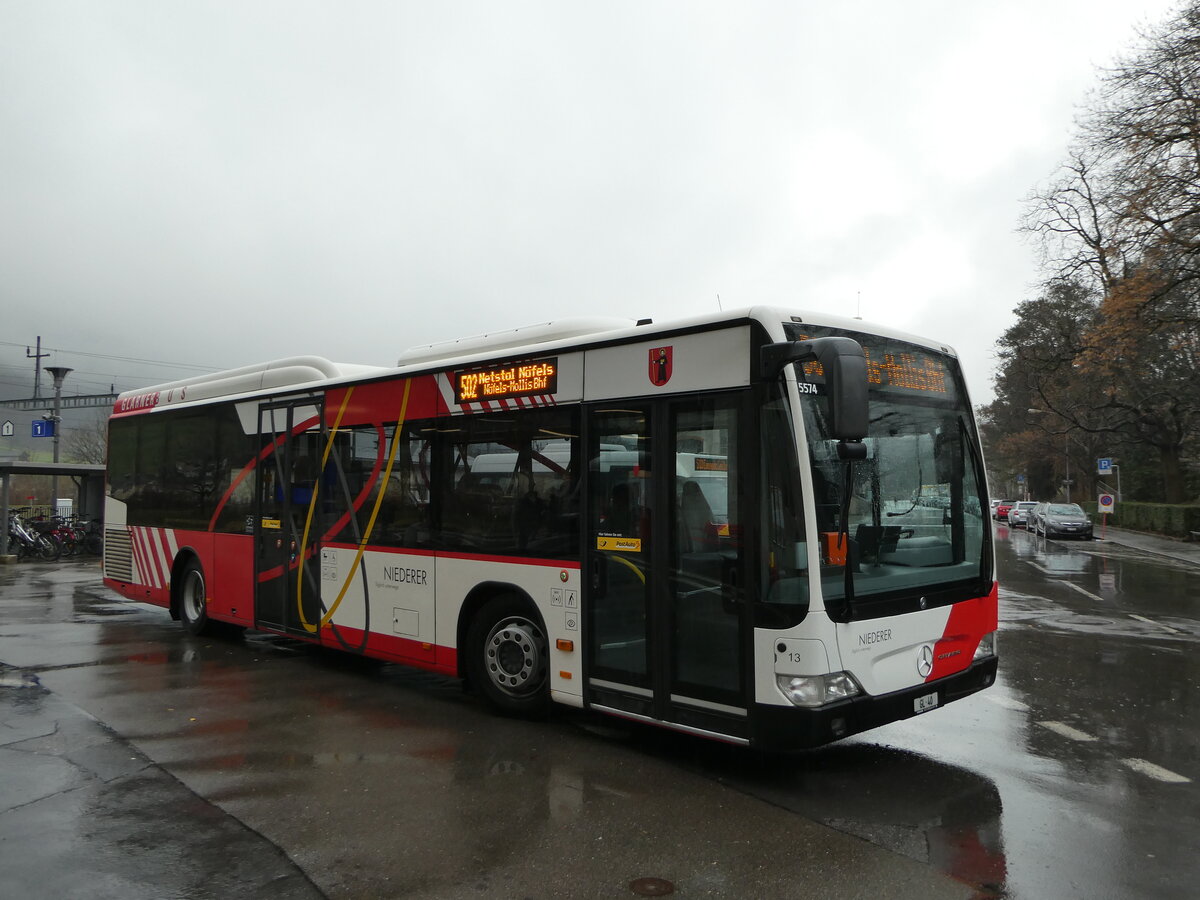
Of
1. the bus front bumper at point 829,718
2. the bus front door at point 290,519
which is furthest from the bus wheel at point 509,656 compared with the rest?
the bus front door at point 290,519

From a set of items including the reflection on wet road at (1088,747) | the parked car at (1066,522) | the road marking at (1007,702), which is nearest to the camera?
the reflection on wet road at (1088,747)

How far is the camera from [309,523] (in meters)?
8.87

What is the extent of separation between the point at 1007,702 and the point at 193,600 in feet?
30.8

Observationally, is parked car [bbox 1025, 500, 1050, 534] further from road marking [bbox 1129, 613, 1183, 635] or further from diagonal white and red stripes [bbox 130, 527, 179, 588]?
diagonal white and red stripes [bbox 130, 527, 179, 588]

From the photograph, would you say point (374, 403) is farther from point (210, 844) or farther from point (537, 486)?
point (210, 844)

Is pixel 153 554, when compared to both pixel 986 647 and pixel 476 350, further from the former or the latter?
pixel 986 647

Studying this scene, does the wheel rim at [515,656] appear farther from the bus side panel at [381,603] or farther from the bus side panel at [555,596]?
the bus side panel at [381,603]

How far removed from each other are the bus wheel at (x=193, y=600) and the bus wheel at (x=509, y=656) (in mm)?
5175

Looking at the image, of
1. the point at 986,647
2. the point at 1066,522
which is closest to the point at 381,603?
the point at 986,647

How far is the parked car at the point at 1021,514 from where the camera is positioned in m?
48.5

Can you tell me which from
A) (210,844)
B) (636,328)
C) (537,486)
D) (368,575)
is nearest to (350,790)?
(210,844)

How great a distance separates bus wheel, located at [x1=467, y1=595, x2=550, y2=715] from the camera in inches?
260

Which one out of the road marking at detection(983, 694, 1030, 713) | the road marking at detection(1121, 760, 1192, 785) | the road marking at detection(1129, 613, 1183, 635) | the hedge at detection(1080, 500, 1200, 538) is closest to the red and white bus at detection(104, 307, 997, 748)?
the road marking at detection(1121, 760, 1192, 785)

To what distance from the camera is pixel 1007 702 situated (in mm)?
7570
